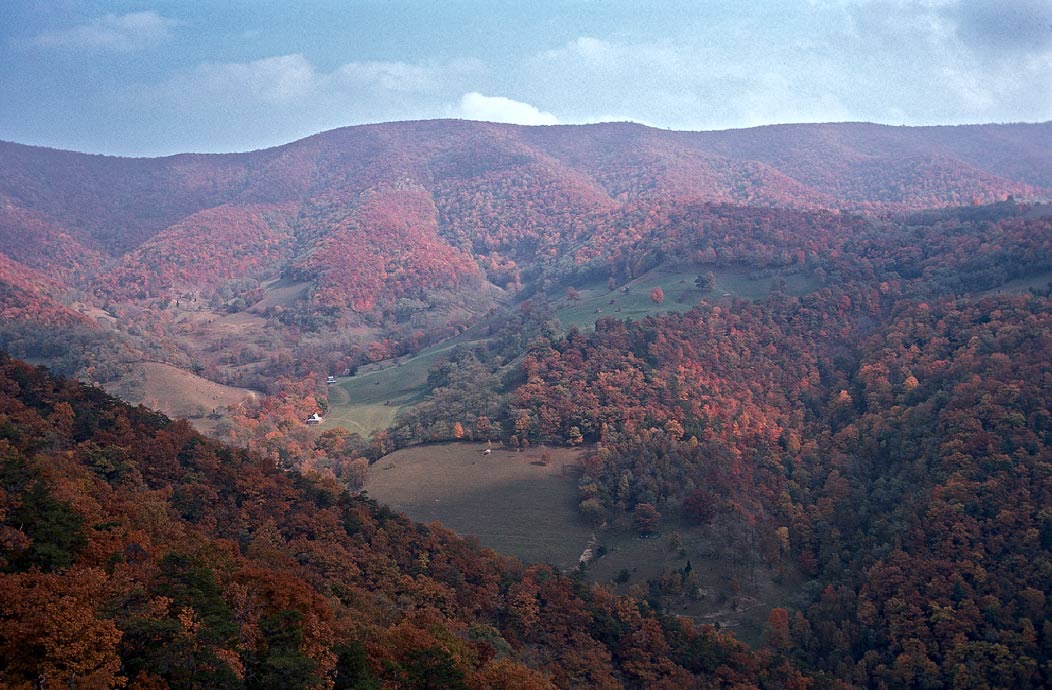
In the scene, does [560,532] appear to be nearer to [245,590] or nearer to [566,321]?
[245,590]

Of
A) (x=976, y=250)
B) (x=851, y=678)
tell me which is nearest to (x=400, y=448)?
(x=851, y=678)

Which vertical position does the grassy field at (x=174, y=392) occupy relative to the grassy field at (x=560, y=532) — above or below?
above

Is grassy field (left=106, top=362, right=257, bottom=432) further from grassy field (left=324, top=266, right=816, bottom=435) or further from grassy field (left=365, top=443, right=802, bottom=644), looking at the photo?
grassy field (left=365, top=443, right=802, bottom=644)

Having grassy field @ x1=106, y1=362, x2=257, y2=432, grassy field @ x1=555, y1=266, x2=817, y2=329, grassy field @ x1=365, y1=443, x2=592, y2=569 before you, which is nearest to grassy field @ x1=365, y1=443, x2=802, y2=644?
grassy field @ x1=365, y1=443, x2=592, y2=569

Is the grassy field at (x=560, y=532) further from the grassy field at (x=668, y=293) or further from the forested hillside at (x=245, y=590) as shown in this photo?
the grassy field at (x=668, y=293)

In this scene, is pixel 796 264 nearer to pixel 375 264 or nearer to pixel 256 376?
pixel 256 376

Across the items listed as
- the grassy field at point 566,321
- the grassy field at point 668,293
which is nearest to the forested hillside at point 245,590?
the grassy field at point 566,321

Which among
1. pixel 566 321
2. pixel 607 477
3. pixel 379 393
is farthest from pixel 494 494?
pixel 566 321

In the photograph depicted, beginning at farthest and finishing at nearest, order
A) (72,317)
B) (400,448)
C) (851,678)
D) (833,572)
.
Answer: (72,317), (400,448), (833,572), (851,678)
